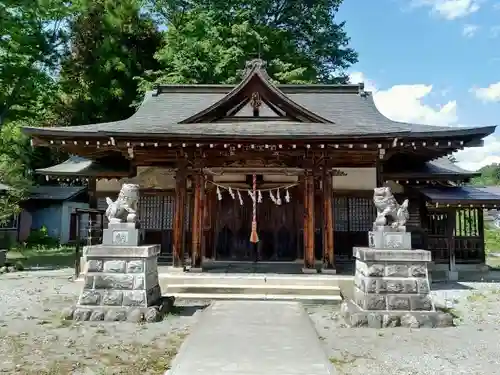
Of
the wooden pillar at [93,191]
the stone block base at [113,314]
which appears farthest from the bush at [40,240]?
the stone block base at [113,314]

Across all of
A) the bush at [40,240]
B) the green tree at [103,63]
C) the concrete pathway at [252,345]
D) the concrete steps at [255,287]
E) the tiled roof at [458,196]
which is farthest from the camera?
the green tree at [103,63]

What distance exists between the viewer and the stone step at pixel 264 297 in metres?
9.12

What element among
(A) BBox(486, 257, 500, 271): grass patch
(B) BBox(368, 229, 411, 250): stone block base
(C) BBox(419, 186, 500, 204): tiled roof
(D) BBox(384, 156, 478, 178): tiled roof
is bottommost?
(A) BBox(486, 257, 500, 271): grass patch

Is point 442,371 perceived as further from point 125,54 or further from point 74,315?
point 125,54

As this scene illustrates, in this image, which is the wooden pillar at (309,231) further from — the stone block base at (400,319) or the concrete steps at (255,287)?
the stone block base at (400,319)

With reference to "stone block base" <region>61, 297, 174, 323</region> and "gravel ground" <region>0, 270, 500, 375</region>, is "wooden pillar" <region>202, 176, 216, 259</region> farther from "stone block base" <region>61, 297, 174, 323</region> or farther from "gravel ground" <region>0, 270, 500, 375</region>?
"stone block base" <region>61, 297, 174, 323</region>

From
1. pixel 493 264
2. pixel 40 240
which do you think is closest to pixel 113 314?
pixel 493 264

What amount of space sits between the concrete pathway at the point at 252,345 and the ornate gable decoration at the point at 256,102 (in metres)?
5.90

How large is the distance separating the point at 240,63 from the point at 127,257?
20.0m

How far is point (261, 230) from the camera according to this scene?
43.0 feet

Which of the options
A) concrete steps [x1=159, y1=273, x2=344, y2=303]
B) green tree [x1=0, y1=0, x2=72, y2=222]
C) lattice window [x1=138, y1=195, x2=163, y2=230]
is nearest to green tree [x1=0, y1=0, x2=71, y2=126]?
green tree [x1=0, y1=0, x2=72, y2=222]

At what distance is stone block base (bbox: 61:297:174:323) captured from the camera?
7.25 meters

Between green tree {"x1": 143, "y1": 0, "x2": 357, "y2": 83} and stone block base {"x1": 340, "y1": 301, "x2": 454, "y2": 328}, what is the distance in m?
19.4

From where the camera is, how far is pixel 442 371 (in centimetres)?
499
